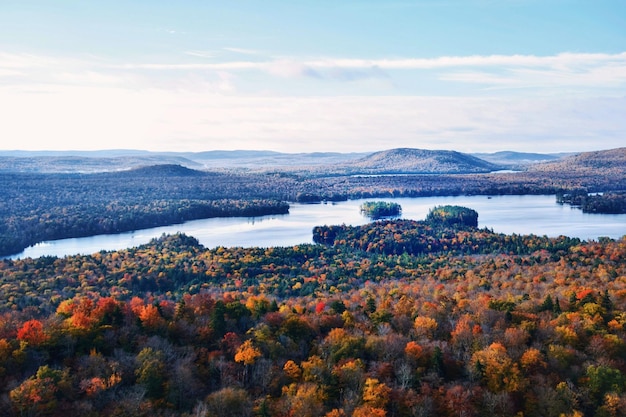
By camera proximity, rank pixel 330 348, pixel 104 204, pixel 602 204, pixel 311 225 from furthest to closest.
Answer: pixel 602 204 → pixel 104 204 → pixel 311 225 → pixel 330 348

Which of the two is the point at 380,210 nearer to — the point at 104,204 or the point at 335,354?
the point at 104,204

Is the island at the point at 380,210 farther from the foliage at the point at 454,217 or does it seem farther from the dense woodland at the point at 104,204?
the dense woodland at the point at 104,204

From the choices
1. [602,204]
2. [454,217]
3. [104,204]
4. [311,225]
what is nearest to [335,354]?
[311,225]

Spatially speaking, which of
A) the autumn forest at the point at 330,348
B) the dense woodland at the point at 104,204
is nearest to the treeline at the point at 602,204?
the dense woodland at the point at 104,204

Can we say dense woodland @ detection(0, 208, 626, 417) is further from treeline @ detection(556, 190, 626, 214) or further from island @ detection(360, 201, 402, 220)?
treeline @ detection(556, 190, 626, 214)

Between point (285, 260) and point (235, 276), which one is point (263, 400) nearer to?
point (235, 276)

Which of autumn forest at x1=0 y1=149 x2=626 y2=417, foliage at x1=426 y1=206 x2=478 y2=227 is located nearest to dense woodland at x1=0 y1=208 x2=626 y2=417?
autumn forest at x1=0 y1=149 x2=626 y2=417

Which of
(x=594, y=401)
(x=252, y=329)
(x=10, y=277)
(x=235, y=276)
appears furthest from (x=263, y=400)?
(x=10, y=277)

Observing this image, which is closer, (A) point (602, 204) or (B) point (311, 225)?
(B) point (311, 225)
